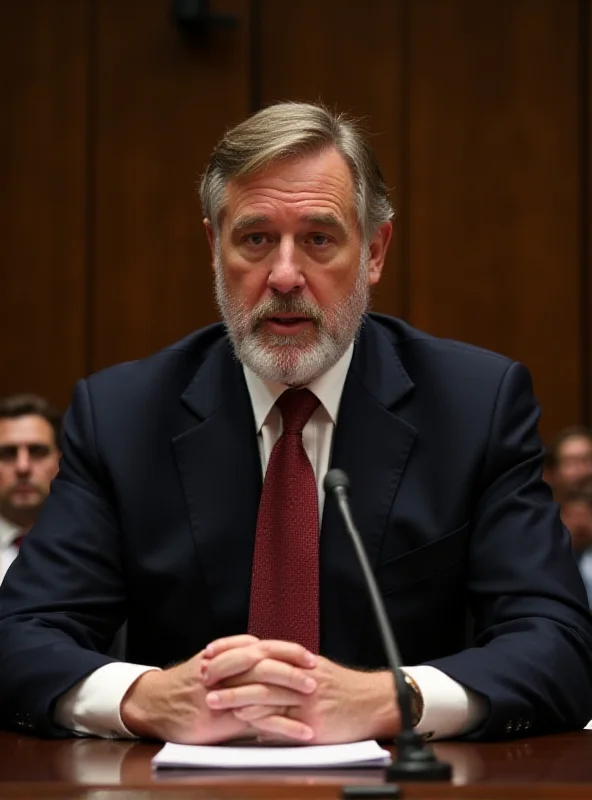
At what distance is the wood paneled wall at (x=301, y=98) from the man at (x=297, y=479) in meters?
3.56

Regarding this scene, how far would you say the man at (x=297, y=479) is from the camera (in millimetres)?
2250

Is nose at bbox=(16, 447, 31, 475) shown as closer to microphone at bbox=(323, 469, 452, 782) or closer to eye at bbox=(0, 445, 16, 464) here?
eye at bbox=(0, 445, 16, 464)

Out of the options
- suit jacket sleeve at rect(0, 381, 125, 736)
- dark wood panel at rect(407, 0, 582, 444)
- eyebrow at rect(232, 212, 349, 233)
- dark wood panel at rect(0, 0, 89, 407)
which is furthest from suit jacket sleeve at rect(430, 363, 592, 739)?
dark wood panel at rect(0, 0, 89, 407)

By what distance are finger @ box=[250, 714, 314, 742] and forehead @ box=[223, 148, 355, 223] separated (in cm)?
91

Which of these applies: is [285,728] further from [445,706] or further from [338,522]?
[338,522]

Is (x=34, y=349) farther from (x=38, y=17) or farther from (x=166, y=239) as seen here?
(x=38, y=17)

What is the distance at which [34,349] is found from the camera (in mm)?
6109

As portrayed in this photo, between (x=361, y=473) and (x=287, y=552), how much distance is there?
0.67 feet

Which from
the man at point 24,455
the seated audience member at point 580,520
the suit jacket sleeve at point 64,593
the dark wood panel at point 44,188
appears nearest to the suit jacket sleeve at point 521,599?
the suit jacket sleeve at point 64,593

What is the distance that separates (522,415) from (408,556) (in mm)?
355

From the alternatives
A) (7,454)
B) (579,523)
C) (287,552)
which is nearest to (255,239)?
(287,552)

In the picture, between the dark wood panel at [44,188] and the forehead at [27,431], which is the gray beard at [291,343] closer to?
the forehead at [27,431]

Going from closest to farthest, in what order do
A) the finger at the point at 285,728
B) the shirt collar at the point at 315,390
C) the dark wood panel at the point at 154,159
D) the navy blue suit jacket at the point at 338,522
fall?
1. the finger at the point at 285,728
2. the navy blue suit jacket at the point at 338,522
3. the shirt collar at the point at 315,390
4. the dark wood panel at the point at 154,159

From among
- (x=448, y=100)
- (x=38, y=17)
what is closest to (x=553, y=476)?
(x=448, y=100)
